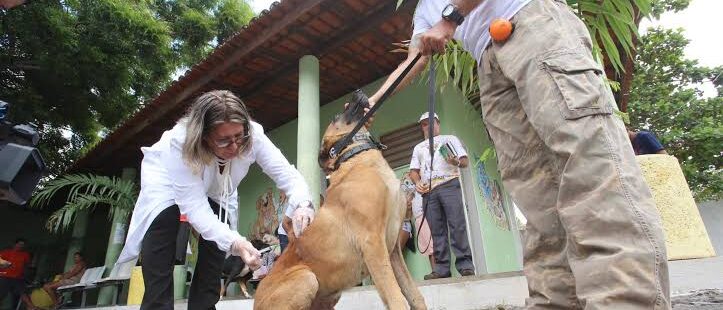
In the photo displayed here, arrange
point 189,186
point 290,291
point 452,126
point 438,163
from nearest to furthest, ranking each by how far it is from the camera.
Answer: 1. point 189,186
2. point 290,291
3. point 438,163
4. point 452,126

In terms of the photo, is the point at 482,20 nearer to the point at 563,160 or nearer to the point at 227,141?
the point at 563,160

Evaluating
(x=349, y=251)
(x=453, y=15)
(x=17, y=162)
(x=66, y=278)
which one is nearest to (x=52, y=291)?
(x=66, y=278)

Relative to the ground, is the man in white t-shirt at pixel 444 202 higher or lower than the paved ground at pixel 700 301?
higher

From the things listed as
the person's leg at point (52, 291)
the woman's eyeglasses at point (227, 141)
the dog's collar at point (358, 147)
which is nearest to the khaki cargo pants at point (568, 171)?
the woman's eyeglasses at point (227, 141)

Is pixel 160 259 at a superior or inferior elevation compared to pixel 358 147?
A: inferior

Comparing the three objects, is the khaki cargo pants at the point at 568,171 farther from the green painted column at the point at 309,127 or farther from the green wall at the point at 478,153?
the green wall at the point at 478,153

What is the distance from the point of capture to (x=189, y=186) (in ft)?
7.65

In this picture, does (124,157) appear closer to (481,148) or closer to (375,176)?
(481,148)

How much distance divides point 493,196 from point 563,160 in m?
6.80

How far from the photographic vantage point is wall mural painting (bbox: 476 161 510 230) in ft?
24.3

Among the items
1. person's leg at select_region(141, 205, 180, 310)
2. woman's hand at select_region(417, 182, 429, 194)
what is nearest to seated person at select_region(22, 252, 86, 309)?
woman's hand at select_region(417, 182, 429, 194)

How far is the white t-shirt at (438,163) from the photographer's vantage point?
5.03 meters

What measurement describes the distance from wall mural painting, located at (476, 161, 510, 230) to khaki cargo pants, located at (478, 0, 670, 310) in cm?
575

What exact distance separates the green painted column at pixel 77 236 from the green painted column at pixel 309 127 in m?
9.56
